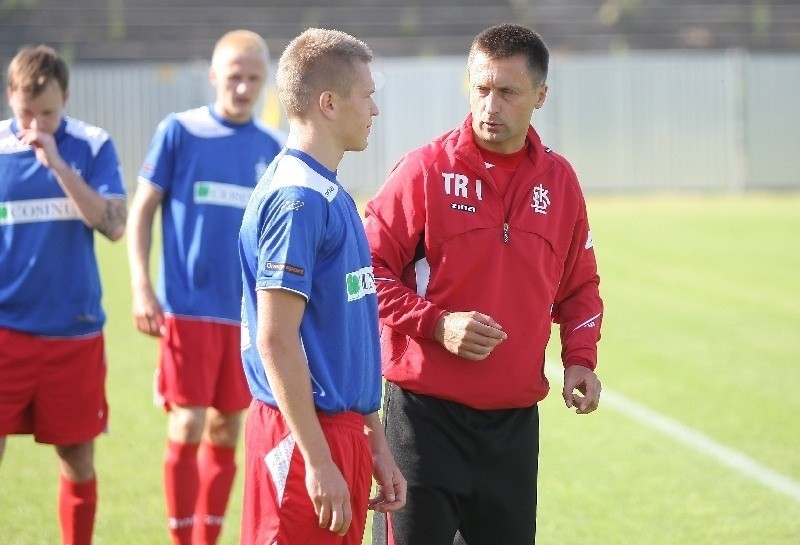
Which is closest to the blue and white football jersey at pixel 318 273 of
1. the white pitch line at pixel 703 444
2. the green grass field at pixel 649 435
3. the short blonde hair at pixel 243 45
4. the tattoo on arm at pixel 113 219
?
the tattoo on arm at pixel 113 219

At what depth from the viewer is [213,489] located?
18.7 feet

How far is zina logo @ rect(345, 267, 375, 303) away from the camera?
3.41 m

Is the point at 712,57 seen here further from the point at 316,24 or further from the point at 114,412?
the point at 114,412

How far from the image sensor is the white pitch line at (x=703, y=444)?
6.82 meters

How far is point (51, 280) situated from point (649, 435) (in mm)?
4286

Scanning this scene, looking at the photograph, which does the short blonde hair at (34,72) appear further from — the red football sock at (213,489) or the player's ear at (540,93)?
the player's ear at (540,93)

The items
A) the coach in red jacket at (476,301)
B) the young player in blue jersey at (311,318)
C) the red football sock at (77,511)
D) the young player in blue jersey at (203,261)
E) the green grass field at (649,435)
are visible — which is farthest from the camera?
the green grass field at (649,435)

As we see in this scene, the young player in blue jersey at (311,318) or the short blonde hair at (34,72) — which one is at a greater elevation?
the short blonde hair at (34,72)

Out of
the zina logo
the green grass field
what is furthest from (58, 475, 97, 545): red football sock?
the zina logo

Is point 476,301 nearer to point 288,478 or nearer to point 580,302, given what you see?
point 580,302

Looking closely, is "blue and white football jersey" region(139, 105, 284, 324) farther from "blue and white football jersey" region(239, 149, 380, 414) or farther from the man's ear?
the man's ear

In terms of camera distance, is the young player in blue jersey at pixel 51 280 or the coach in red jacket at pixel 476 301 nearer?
the coach in red jacket at pixel 476 301

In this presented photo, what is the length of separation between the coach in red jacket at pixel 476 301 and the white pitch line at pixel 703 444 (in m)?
3.01

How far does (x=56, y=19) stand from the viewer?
29.2m
